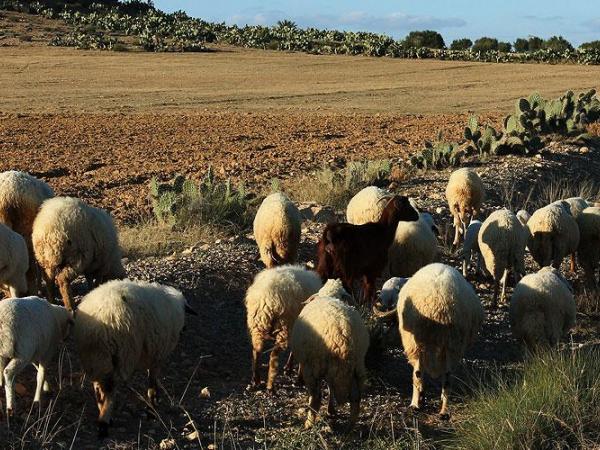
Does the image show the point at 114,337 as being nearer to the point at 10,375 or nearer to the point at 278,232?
the point at 10,375

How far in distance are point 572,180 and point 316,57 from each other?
141 ft

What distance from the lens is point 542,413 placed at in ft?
22.5

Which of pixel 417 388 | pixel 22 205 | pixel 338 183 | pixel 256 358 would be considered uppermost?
pixel 22 205

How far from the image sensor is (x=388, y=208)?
11.2 meters

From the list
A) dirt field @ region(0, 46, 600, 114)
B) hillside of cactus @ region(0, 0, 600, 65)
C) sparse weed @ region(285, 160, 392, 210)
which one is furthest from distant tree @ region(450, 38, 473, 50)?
sparse weed @ region(285, 160, 392, 210)

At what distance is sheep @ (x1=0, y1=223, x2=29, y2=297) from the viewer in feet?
30.2

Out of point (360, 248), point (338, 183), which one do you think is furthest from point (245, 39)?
point (360, 248)

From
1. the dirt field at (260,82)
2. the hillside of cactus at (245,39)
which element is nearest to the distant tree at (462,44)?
the hillside of cactus at (245,39)

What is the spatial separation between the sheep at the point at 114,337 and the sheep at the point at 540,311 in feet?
12.0

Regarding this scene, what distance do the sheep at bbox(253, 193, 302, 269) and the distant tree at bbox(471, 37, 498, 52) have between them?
217ft

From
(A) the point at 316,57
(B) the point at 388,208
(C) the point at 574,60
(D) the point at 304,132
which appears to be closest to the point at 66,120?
(D) the point at 304,132

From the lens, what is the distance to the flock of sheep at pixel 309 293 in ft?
24.6

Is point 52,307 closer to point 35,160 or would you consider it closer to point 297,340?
point 297,340

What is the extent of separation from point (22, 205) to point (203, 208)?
4.02m
